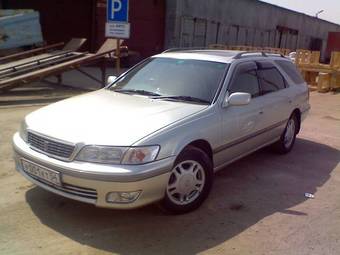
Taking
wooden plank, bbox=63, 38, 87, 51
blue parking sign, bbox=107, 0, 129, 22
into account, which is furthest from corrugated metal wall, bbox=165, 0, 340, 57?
blue parking sign, bbox=107, 0, 129, 22

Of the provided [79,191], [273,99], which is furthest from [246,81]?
[79,191]

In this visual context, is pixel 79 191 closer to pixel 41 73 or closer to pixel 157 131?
pixel 157 131

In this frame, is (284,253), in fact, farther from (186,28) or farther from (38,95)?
(186,28)

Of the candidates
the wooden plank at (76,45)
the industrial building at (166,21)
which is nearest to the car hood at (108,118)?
the wooden plank at (76,45)

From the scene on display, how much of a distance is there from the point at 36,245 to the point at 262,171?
322 centimetres

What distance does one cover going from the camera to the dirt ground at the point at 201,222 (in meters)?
3.60

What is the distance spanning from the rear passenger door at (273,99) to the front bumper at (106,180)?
2.24 meters

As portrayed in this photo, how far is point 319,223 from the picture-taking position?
14.0 feet

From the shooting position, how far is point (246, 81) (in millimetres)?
5266

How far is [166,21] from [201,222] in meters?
18.4

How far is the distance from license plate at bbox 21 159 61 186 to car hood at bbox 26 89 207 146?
30 centimetres

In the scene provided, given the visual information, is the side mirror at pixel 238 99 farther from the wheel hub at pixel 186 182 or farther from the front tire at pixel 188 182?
the wheel hub at pixel 186 182

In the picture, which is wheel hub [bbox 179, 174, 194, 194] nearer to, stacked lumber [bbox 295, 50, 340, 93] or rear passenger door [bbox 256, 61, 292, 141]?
rear passenger door [bbox 256, 61, 292, 141]

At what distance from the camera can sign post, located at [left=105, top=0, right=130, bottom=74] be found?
7.43 m
